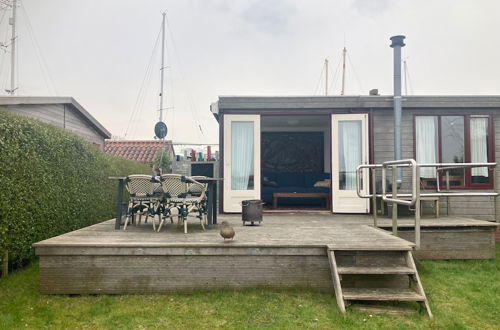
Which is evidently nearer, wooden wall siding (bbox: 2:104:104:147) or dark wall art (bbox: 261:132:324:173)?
wooden wall siding (bbox: 2:104:104:147)

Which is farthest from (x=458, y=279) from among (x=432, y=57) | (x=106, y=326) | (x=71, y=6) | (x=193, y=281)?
(x=71, y=6)

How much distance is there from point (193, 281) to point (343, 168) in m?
4.28

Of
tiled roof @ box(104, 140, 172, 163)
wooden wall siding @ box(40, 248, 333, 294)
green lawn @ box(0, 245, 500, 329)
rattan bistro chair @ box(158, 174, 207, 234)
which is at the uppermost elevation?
tiled roof @ box(104, 140, 172, 163)

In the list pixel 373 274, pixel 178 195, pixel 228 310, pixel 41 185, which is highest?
pixel 41 185

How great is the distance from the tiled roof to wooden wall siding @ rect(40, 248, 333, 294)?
402 inches

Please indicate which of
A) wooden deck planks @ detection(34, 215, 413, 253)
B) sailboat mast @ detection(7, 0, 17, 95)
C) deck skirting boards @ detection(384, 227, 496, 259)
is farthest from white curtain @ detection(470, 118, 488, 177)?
sailboat mast @ detection(7, 0, 17, 95)

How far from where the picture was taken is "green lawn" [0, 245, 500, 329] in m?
3.11

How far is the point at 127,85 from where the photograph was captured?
15.5 m

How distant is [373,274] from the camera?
143 inches

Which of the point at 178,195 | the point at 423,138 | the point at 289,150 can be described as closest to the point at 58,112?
the point at 178,195

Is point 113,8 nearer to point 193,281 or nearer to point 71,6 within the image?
point 71,6

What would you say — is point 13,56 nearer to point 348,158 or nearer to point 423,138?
point 348,158

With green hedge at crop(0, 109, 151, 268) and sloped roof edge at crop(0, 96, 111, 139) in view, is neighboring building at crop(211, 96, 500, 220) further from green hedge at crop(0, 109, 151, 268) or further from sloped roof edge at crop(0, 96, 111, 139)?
sloped roof edge at crop(0, 96, 111, 139)

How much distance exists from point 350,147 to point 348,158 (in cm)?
22
